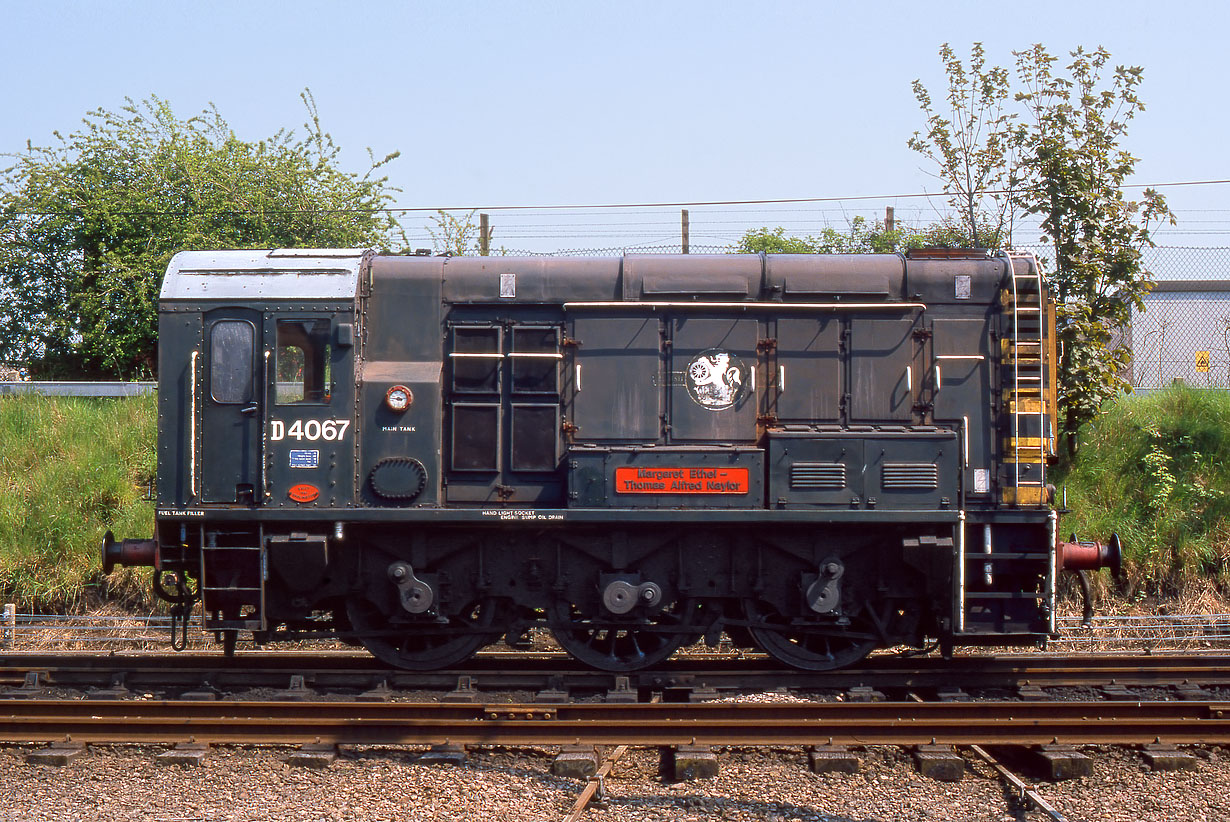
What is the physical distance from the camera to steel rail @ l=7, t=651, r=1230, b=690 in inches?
322

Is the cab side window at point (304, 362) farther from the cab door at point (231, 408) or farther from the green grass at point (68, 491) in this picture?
the green grass at point (68, 491)

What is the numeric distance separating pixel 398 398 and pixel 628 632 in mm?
2909

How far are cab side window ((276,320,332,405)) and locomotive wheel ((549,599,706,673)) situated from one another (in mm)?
2761

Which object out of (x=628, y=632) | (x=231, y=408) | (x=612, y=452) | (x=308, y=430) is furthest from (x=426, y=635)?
(x=231, y=408)

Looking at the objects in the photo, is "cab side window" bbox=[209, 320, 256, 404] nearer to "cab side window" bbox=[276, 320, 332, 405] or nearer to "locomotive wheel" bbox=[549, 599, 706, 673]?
"cab side window" bbox=[276, 320, 332, 405]

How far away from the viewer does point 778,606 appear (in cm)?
843

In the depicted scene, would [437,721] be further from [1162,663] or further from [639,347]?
[1162,663]

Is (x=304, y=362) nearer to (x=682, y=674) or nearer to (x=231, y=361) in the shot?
(x=231, y=361)

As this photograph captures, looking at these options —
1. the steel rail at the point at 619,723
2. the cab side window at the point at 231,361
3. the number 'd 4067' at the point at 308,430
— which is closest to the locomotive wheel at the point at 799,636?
the steel rail at the point at 619,723

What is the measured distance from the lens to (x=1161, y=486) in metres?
12.2

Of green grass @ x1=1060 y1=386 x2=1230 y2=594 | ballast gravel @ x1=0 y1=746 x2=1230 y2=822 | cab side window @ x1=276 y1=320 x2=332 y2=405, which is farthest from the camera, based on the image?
green grass @ x1=1060 y1=386 x2=1230 y2=594

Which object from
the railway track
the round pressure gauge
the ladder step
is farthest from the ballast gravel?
the round pressure gauge

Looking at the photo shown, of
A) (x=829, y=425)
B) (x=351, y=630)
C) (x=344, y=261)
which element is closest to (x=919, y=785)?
(x=829, y=425)

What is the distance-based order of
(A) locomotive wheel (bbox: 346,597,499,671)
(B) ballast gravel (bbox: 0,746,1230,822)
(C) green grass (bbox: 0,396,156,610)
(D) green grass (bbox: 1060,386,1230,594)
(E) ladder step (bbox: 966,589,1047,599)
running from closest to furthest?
(B) ballast gravel (bbox: 0,746,1230,822) → (E) ladder step (bbox: 966,589,1047,599) → (A) locomotive wheel (bbox: 346,597,499,671) → (D) green grass (bbox: 1060,386,1230,594) → (C) green grass (bbox: 0,396,156,610)
